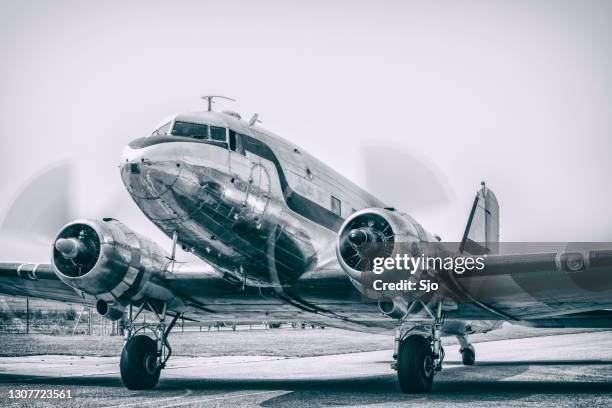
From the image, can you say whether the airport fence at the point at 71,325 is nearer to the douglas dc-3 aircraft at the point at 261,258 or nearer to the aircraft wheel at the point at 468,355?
the douglas dc-3 aircraft at the point at 261,258

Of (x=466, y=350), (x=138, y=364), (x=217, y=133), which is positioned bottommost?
(x=466, y=350)

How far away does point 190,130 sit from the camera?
1387cm

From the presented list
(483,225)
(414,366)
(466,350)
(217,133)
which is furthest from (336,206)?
(466,350)

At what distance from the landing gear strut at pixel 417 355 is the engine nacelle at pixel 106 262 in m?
5.23

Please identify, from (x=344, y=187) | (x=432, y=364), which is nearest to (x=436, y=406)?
(x=432, y=364)

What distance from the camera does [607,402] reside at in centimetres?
1218

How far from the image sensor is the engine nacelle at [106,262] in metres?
14.6

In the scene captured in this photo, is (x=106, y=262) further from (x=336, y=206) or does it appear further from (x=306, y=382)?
(x=306, y=382)

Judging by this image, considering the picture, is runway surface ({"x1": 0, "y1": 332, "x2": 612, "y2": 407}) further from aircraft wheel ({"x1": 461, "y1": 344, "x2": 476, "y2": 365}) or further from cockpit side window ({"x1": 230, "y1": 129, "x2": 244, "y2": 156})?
cockpit side window ({"x1": 230, "y1": 129, "x2": 244, "y2": 156})

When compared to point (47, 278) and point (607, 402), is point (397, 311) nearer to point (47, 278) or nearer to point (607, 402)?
point (607, 402)

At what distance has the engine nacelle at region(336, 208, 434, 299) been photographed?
13.1 meters

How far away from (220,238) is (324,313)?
3729mm

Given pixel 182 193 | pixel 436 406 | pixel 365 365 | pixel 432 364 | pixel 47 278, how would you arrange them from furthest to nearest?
pixel 365 365, pixel 47 278, pixel 432 364, pixel 182 193, pixel 436 406

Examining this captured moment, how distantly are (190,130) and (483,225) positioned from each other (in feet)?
38.3
